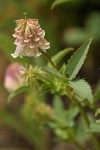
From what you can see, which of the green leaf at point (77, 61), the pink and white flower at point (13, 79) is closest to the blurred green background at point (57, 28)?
the pink and white flower at point (13, 79)

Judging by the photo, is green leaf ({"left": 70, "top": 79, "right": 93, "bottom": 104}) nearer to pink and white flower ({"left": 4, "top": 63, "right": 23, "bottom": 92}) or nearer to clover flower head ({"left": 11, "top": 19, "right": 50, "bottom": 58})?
clover flower head ({"left": 11, "top": 19, "right": 50, "bottom": 58})

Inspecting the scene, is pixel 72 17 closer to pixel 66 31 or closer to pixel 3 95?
pixel 66 31

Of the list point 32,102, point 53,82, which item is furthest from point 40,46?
point 32,102

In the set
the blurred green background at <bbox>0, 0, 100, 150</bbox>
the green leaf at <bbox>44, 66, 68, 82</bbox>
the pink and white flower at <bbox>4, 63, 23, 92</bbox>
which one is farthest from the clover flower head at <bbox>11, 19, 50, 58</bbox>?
the blurred green background at <bbox>0, 0, 100, 150</bbox>

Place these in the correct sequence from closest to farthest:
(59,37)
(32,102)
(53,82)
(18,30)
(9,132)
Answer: (18,30) < (53,82) < (32,102) < (9,132) < (59,37)

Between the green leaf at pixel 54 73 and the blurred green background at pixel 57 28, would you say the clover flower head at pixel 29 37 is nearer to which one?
the green leaf at pixel 54 73

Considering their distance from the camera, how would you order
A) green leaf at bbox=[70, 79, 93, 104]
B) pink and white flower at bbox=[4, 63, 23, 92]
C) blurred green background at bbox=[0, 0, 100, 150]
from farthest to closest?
1. blurred green background at bbox=[0, 0, 100, 150]
2. pink and white flower at bbox=[4, 63, 23, 92]
3. green leaf at bbox=[70, 79, 93, 104]
